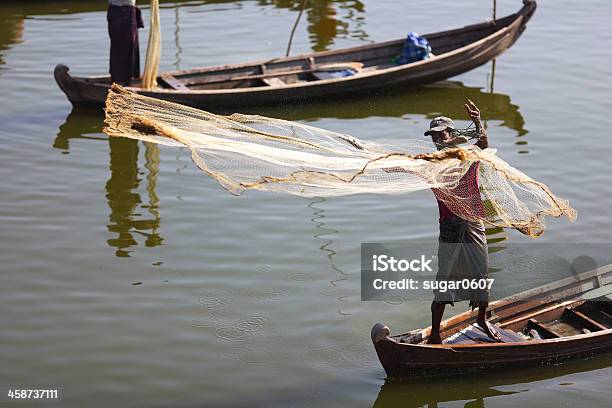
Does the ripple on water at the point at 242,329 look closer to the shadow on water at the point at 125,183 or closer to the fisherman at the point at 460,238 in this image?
the fisherman at the point at 460,238

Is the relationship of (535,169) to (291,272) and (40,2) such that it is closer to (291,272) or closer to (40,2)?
(291,272)

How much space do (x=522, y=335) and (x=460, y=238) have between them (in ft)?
3.11

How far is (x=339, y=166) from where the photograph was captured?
544 centimetres

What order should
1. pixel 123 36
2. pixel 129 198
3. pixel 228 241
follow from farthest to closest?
pixel 123 36, pixel 129 198, pixel 228 241

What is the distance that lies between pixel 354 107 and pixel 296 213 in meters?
2.89

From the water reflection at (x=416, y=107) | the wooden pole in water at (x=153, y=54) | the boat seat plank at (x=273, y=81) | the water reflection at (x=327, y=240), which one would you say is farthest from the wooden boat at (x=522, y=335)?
the wooden pole in water at (x=153, y=54)

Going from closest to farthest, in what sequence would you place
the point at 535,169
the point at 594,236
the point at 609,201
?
the point at 594,236 → the point at 609,201 → the point at 535,169

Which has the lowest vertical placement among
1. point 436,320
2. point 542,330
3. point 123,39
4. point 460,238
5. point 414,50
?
point 542,330

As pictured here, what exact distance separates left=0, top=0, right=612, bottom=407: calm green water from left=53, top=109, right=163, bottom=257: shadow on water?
21 mm

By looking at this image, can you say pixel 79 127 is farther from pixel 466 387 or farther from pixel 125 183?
pixel 466 387

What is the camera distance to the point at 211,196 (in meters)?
8.66

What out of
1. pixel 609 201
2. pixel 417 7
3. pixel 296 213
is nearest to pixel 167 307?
pixel 296 213

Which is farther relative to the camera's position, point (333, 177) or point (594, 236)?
point (594, 236)

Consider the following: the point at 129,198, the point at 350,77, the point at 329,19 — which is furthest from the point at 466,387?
the point at 329,19
